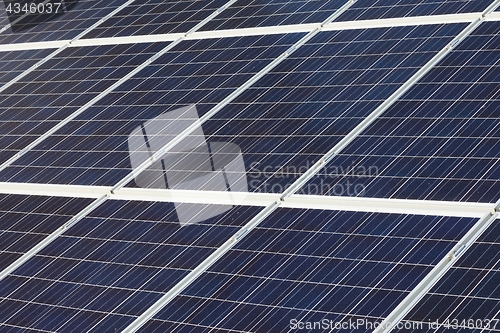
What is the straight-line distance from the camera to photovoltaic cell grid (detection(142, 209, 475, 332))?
1423 cm

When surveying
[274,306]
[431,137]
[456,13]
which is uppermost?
[456,13]

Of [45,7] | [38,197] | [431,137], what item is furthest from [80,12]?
[431,137]

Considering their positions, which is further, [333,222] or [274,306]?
[333,222]

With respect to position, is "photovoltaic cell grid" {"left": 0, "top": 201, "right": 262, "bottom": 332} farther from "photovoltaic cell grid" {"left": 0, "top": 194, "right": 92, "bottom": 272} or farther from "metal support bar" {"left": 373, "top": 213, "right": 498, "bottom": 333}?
"metal support bar" {"left": 373, "top": 213, "right": 498, "bottom": 333}

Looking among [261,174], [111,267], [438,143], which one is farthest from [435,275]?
[111,267]

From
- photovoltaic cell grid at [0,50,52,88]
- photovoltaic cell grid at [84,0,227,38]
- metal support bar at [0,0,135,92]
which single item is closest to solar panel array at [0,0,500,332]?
photovoltaic cell grid at [84,0,227,38]

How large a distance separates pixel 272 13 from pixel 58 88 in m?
5.54

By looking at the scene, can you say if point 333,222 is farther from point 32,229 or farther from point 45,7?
point 45,7

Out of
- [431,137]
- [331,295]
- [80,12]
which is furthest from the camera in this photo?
[80,12]

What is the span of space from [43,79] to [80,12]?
4.10 metres

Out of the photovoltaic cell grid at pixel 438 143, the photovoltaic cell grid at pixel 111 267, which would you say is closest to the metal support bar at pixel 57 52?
the photovoltaic cell grid at pixel 111 267

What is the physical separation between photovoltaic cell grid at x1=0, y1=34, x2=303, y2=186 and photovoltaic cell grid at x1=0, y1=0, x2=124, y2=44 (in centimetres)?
465

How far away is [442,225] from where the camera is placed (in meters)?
14.9

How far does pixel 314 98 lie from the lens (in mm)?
19328
